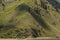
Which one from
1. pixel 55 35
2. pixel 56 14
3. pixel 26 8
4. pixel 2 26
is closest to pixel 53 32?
pixel 55 35

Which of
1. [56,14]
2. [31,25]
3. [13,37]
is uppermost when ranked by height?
[56,14]

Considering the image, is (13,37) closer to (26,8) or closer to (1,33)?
(1,33)

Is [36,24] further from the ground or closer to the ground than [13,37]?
further from the ground

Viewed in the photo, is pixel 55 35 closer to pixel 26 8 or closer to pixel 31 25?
pixel 31 25

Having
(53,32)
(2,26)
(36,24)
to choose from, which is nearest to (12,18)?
(2,26)

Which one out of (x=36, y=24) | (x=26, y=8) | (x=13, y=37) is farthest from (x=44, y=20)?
(x=13, y=37)

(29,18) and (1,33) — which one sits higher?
(29,18)
